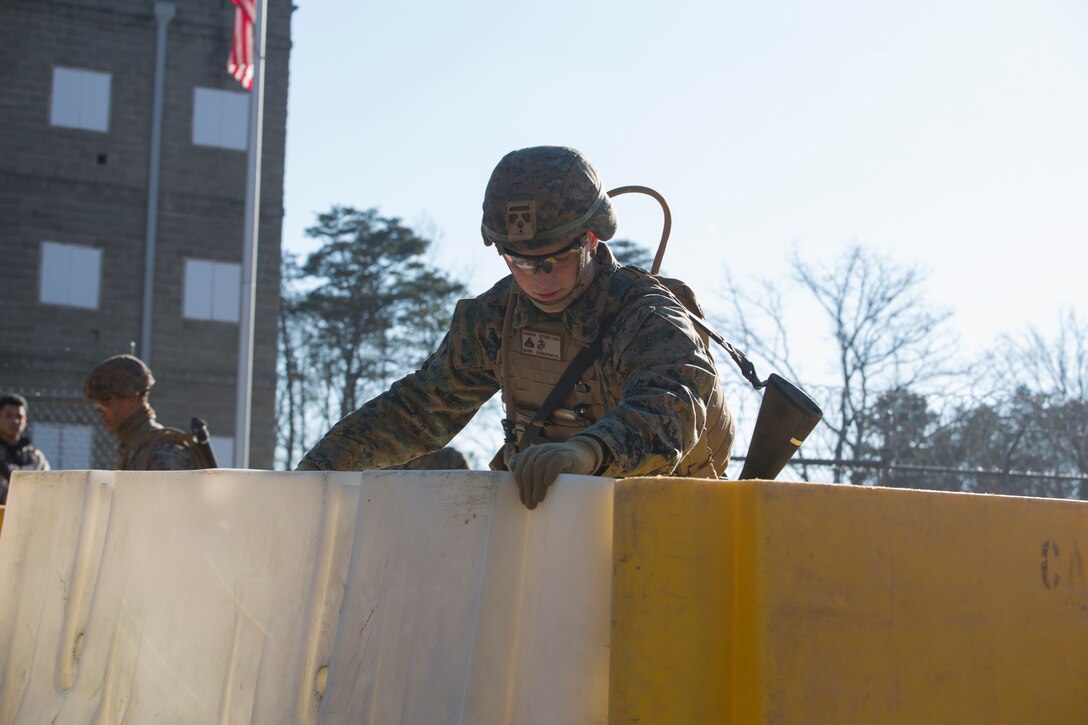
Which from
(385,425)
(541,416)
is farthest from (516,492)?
(385,425)

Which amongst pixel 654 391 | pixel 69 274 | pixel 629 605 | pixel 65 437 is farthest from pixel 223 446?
pixel 629 605

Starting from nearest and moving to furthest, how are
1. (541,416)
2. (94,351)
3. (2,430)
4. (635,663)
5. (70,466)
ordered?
(635,663) < (541,416) < (2,430) < (70,466) < (94,351)

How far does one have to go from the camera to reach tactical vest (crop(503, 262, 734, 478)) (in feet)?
11.9

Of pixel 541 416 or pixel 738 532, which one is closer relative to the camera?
pixel 738 532

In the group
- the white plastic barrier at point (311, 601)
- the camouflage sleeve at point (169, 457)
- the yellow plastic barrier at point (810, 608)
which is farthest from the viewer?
A: the camouflage sleeve at point (169, 457)

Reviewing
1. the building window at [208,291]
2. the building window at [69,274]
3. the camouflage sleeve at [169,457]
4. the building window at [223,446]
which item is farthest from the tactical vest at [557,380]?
the building window at [69,274]

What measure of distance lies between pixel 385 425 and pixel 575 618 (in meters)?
1.83

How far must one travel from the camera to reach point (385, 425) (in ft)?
12.8

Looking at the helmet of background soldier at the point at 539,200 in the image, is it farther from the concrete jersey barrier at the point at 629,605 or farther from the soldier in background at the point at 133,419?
the soldier in background at the point at 133,419

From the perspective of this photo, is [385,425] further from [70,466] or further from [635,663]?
[70,466]

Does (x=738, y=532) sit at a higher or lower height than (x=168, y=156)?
lower

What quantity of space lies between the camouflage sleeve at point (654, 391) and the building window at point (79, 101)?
82.0ft

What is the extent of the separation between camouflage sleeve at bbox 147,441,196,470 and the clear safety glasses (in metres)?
3.08

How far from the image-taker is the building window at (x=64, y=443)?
873 inches
